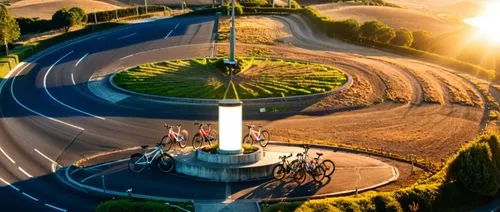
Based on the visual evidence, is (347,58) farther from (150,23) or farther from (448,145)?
(150,23)

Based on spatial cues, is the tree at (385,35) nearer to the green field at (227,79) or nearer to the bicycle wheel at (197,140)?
the green field at (227,79)

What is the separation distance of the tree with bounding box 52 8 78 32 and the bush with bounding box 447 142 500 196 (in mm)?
58790

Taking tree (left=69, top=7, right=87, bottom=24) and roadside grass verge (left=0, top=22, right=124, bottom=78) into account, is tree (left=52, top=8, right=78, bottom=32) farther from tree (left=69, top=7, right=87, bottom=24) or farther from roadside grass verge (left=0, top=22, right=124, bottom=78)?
roadside grass verge (left=0, top=22, right=124, bottom=78)

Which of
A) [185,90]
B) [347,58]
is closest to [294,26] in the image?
[347,58]

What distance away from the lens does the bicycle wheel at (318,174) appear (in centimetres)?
2519

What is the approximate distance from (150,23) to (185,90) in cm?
3776

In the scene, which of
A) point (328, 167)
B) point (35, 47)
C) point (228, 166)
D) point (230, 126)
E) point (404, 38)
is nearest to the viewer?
point (228, 166)

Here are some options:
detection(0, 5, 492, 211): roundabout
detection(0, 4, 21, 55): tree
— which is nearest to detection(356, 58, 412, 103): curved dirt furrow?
detection(0, 5, 492, 211): roundabout

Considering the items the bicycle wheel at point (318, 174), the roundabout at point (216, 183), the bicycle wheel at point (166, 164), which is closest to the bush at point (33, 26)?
the roundabout at point (216, 183)

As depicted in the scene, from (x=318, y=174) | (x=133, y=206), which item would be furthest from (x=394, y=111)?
(x=133, y=206)

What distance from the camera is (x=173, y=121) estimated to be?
36906 mm

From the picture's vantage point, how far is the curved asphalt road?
25.5 metres

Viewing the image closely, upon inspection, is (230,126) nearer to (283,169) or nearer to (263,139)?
(283,169)

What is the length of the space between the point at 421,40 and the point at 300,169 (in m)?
45.4
